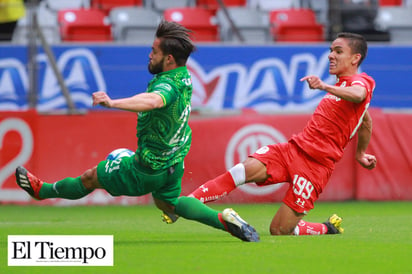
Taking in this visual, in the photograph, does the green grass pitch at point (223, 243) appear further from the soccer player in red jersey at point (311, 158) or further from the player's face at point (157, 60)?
the player's face at point (157, 60)

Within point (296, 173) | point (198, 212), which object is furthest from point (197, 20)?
point (198, 212)

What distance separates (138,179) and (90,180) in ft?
1.56

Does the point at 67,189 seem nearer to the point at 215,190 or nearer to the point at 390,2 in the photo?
the point at 215,190

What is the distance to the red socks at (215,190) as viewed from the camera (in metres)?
8.35

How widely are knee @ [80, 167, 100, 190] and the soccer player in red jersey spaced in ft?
4.03

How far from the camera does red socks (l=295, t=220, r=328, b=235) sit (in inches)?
335

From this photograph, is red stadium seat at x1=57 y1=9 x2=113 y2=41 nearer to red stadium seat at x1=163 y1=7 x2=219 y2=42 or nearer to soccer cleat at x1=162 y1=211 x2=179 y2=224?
red stadium seat at x1=163 y1=7 x2=219 y2=42

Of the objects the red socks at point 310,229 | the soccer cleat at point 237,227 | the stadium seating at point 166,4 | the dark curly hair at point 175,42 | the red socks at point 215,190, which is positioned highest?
the dark curly hair at point 175,42

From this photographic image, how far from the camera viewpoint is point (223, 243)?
292 inches

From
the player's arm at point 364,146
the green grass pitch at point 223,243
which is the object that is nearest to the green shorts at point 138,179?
the green grass pitch at point 223,243

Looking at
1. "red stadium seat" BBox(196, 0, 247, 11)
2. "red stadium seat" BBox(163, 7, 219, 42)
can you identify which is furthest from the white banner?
"red stadium seat" BBox(196, 0, 247, 11)

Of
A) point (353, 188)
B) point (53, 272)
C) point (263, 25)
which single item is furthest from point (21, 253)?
point (263, 25)

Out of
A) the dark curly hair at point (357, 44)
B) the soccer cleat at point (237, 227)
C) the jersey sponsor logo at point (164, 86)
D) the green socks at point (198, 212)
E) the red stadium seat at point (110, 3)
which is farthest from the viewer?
the red stadium seat at point (110, 3)

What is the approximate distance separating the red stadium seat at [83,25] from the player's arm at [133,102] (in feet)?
27.4
